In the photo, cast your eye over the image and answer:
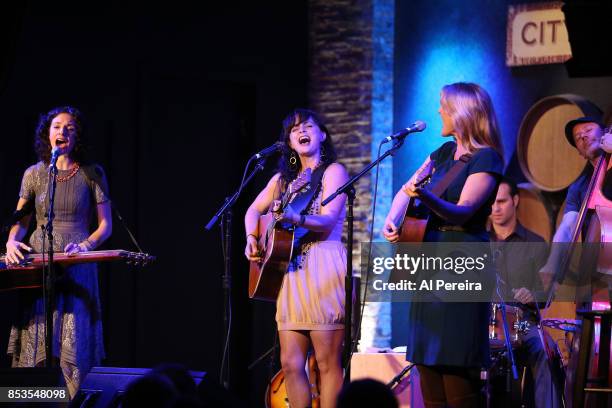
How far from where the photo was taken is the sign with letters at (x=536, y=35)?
714 centimetres

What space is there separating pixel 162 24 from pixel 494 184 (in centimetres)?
409

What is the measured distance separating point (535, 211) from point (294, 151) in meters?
2.42

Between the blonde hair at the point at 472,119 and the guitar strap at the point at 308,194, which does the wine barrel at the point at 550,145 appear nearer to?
the guitar strap at the point at 308,194

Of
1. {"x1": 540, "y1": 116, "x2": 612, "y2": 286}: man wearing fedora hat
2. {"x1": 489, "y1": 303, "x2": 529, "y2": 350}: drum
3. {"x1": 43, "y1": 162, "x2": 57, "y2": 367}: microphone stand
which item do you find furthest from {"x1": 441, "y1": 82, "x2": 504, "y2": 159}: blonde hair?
{"x1": 43, "y1": 162, "x2": 57, "y2": 367}: microphone stand

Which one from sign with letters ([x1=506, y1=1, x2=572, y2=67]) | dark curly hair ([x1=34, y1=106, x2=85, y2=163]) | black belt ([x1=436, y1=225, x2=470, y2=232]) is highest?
sign with letters ([x1=506, y1=1, x2=572, y2=67])

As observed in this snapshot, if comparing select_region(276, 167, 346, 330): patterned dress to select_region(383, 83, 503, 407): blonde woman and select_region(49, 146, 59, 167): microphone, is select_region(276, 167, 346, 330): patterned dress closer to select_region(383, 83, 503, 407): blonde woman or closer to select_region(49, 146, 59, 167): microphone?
select_region(383, 83, 503, 407): blonde woman

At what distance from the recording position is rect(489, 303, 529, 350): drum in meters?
5.86

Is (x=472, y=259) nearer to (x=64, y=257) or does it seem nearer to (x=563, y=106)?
(x=64, y=257)

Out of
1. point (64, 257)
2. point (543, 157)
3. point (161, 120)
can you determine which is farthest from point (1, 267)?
point (543, 157)

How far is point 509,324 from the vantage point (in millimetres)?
5965

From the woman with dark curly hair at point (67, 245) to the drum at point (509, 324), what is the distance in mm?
2359

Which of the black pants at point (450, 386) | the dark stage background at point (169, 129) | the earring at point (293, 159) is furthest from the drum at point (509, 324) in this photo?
the dark stage background at point (169, 129)

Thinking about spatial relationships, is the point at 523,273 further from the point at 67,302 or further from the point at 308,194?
the point at 67,302

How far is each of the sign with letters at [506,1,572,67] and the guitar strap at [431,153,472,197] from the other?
3.29 meters
